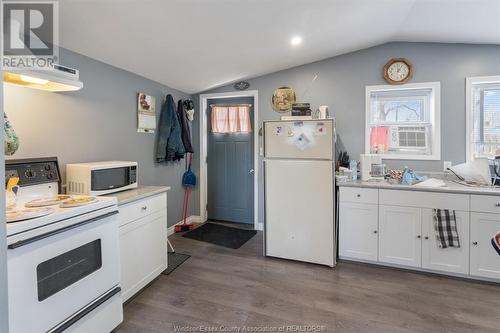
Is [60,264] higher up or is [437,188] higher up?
[437,188]

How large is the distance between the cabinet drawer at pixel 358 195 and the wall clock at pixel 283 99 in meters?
1.49

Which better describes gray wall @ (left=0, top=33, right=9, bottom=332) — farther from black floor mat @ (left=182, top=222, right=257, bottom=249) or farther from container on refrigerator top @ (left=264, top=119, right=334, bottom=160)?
black floor mat @ (left=182, top=222, right=257, bottom=249)

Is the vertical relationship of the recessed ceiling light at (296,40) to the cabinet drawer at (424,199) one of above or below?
above

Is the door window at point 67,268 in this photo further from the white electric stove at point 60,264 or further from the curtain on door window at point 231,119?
the curtain on door window at point 231,119

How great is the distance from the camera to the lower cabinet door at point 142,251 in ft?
7.06

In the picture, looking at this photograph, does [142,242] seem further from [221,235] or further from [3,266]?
[221,235]

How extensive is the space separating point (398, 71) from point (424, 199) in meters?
1.61

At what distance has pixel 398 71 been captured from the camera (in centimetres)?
334

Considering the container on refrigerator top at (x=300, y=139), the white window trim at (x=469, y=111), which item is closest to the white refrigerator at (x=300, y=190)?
the container on refrigerator top at (x=300, y=139)

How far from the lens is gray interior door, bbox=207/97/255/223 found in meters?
4.29

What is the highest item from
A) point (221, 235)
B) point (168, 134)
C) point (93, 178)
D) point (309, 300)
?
point (168, 134)

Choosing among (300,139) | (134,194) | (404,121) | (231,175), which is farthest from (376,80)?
(134,194)

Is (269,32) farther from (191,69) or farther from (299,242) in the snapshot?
(299,242)

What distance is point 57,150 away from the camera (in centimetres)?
230
